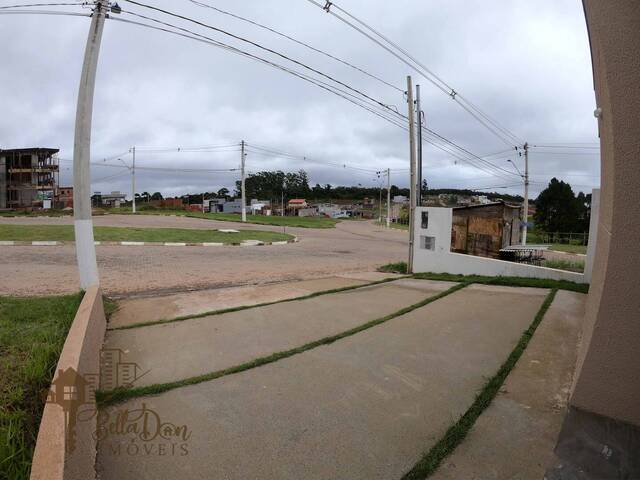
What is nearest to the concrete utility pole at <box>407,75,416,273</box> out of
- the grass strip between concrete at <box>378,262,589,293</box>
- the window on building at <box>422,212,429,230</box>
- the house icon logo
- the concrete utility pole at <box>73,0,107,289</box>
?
the window on building at <box>422,212,429,230</box>

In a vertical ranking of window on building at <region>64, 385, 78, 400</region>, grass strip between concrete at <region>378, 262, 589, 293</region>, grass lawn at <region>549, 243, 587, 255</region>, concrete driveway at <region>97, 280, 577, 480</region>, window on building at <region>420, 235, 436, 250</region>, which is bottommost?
grass lawn at <region>549, 243, 587, 255</region>

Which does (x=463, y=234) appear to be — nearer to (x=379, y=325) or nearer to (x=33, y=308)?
(x=379, y=325)

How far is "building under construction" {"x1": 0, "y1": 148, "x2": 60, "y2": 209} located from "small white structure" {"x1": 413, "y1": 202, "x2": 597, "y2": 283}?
46813 millimetres

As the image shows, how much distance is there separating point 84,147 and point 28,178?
50699mm

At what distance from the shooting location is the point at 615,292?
2.42m

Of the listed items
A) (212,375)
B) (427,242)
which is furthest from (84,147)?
(427,242)

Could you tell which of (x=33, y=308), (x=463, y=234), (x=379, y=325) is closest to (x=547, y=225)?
(x=463, y=234)

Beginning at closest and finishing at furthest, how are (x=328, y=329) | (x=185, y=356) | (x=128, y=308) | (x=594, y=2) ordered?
(x=594, y=2) < (x=185, y=356) < (x=328, y=329) < (x=128, y=308)

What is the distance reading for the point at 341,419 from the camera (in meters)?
3.04

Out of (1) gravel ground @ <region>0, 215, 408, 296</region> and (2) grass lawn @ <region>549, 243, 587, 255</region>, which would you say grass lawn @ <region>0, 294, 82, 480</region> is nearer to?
(1) gravel ground @ <region>0, 215, 408, 296</region>

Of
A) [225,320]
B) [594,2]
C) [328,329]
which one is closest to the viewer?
[594,2]

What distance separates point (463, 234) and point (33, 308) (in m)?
11.1

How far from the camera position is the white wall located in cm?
1022

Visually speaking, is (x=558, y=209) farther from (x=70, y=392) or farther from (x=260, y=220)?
(x=70, y=392)
